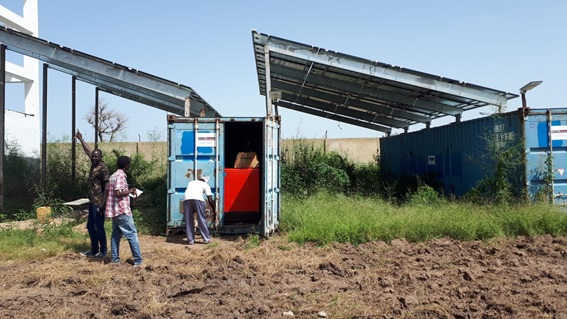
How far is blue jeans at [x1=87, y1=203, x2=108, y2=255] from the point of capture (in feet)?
25.9

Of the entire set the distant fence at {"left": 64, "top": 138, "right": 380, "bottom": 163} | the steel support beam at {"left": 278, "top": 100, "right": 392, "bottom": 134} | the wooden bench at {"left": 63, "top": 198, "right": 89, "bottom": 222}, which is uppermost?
the steel support beam at {"left": 278, "top": 100, "right": 392, "bottom": 134}

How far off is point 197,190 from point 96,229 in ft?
6.58

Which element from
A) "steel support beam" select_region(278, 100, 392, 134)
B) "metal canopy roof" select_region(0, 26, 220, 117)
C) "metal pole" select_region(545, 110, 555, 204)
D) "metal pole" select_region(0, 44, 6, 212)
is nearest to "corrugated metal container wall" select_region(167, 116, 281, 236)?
"metal canopy roof" select_region(0, 26, 220, 117)

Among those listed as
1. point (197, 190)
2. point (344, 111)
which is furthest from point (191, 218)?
point (344, 111)

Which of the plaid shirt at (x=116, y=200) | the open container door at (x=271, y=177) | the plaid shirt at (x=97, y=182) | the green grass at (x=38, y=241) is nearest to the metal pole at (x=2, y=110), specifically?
the green grass at (x=38, y=241)

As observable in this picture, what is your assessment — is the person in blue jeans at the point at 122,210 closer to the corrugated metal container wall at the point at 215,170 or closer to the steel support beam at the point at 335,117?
the corrugated metal container wall at the point at 215,170

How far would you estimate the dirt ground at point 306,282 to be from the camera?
5.07 metres

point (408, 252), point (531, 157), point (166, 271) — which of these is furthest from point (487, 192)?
point (166, 271)

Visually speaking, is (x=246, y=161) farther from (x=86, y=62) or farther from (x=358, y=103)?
(x=358, y=103)

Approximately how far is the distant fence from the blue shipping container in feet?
28.4

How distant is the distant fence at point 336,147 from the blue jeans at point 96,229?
1378 centimetres

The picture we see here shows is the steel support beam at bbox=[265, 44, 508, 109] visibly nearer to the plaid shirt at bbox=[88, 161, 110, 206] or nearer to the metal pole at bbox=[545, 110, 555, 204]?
the metal pole at bbox=[545, 110, 555, 204]

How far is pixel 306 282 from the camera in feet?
20.2

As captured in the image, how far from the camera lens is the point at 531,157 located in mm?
9891
